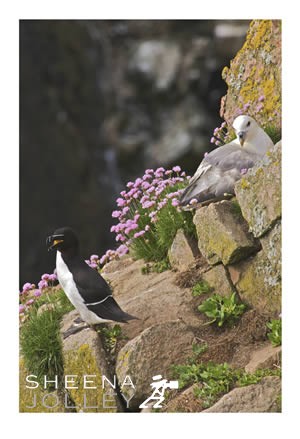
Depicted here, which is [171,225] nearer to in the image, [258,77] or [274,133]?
[274,133]

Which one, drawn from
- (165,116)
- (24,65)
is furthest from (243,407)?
(165,116)

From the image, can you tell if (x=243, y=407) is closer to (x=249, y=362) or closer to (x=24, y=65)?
(x=249, y=362)

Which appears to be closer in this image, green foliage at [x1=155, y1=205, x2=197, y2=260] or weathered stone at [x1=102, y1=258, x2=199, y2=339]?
weathered stone at [x1=102, y1=258, x2=199, y2=339]

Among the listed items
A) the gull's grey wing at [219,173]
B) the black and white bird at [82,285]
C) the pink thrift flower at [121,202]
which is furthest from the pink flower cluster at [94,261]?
the gull's grey wing at [219,173]

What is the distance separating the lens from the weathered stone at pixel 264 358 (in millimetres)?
5672

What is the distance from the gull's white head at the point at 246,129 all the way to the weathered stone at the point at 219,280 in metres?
0.93

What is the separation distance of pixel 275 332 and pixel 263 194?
93 centimetres

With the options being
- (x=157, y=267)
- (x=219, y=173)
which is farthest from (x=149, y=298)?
(x=219, y=173)

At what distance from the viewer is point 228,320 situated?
5.92 m

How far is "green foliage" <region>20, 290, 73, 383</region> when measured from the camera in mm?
5965

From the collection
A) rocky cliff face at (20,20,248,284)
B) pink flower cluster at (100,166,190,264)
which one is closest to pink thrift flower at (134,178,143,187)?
pink flower cluster at (100,166,190,264)

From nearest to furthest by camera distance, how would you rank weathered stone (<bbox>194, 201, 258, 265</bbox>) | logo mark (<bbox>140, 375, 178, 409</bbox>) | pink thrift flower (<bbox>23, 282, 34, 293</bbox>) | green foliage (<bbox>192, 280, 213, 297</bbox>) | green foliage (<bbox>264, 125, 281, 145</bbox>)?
logo mark (<bbox>140, 375, 178, 409</bbox>) < weathered stone (<bbox>194, 201, 258, 265</bbox>) < green foliage (<bbox>192, 280, 213, 297</bbox>) < green foliage (<bbox>264, 125, 281, 145</bbox>) < pink thrift flower (<bbox>23, 282, 34, 293</bbox>)

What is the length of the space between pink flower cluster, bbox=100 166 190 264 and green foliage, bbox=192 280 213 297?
640 millimetres

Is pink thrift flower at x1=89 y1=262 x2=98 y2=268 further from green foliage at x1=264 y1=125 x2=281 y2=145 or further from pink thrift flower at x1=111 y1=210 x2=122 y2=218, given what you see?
green foliage at x1=264 y1=125 x2=281 y2=145
